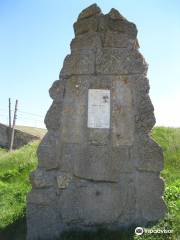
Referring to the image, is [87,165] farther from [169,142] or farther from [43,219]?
[169,142]

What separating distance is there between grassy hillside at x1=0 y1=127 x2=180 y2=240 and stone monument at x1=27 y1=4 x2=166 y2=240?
0.92ft

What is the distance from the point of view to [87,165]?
5719 millimetres

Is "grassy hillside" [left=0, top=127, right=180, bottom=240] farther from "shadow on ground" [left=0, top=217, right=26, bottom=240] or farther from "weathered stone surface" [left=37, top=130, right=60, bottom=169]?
"weathered stone surface" [left=37, top=130, right=60, bottom=169]

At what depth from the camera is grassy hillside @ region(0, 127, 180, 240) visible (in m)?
5.45

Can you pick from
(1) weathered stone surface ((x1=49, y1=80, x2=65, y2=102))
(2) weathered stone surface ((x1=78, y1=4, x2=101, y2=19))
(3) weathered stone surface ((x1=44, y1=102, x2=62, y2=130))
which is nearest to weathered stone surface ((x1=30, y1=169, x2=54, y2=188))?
(3) weathered stone surface ((x1=44, y1=102, x2=62, y2=130))

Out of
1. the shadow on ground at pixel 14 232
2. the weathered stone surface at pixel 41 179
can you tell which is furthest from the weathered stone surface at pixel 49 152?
the shadow on ground at pixel 14 232

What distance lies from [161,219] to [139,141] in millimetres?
1256

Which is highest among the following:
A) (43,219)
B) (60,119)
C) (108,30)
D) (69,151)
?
(108,30)

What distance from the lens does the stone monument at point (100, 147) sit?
5.64 metres

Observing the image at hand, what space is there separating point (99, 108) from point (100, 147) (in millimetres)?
628

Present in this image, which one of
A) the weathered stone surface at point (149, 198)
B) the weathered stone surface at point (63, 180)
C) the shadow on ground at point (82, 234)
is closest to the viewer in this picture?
the shadow on ground at point (82, 234)

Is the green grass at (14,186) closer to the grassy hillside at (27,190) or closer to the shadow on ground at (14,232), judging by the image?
the grassy hillside at (27,190)

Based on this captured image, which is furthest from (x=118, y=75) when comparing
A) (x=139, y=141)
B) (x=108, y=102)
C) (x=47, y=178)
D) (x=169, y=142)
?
(x=169, y=142)

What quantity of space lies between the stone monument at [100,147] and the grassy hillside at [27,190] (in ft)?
0.92
